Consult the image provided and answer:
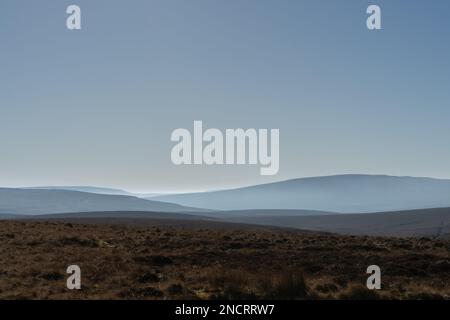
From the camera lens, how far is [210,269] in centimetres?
1562

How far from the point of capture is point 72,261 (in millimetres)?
17516

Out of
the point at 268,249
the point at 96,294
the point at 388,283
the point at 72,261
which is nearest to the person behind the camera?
the point at 96,294

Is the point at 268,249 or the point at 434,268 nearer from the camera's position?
the point at 434,268

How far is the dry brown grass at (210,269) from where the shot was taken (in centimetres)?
1225

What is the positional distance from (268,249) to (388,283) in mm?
9346

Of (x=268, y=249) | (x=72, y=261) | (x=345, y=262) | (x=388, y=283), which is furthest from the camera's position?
(x=268, y=249)

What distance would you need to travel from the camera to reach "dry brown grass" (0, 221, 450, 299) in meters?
12.2
